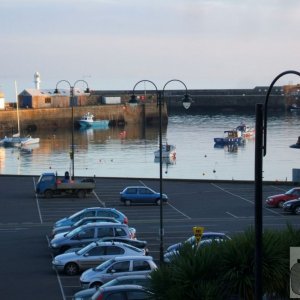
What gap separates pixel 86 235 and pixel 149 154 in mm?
68166

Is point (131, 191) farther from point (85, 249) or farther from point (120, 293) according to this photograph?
point (120, 293)

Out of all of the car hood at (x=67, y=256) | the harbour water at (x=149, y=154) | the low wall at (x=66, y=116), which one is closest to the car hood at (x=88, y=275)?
the car hood at (x=67, y=256)

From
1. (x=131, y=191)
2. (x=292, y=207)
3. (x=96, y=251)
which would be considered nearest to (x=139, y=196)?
(x=131, y=191)

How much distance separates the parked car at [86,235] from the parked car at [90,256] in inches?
89.1

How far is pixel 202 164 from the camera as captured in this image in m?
85.6

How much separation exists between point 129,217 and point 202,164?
5070 centimetres

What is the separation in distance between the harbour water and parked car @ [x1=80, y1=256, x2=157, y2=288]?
161 ft

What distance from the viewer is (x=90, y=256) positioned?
23.6 metres

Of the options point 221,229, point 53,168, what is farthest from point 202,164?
A: point 221,229

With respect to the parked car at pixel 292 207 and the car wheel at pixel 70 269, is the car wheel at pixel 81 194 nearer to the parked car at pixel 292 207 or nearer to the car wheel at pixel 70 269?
the parked car at pixel 292 207

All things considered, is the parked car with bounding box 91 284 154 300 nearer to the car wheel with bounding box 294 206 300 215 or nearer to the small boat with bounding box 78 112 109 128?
the car wheel with bounding box 294 206 300 215

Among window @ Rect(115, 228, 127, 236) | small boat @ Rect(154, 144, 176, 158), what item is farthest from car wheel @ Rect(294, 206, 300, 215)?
small boat @ Rect(154, 144, 176, 158)

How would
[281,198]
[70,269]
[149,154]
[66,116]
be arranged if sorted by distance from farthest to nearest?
[66,116] → [149,154] → [281,198] → [70,269]

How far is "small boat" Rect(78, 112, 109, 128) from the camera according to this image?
13812cm
